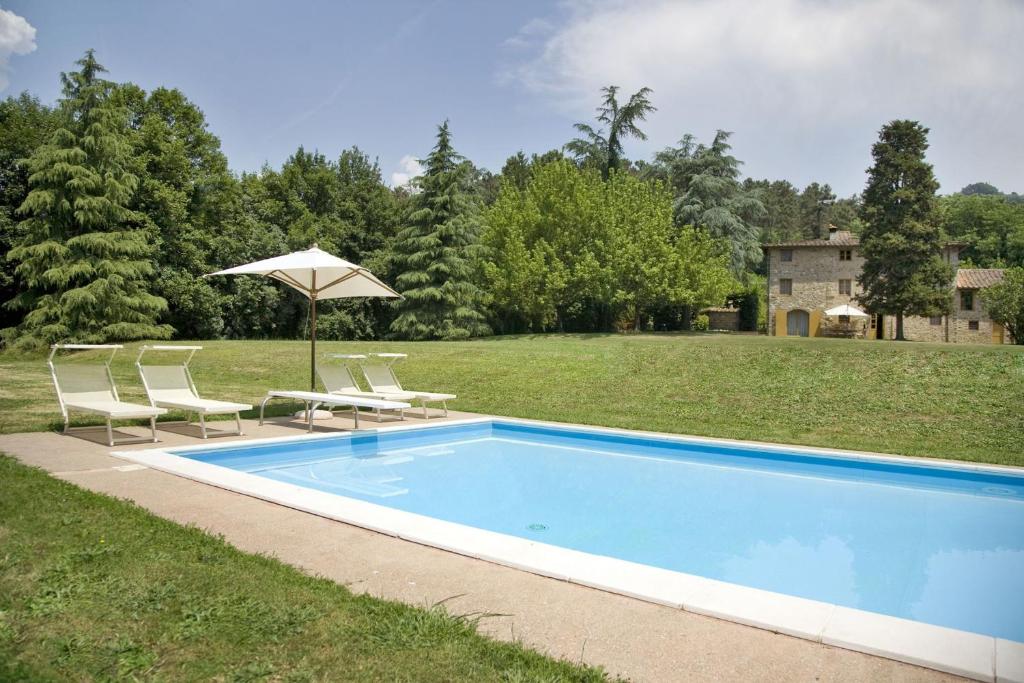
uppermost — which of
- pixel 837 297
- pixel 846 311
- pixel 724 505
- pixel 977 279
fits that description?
pixel 977 279

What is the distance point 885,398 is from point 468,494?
30.8ft

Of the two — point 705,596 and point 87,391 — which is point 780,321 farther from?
point 705,596

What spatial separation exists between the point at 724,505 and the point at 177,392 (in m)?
7.74

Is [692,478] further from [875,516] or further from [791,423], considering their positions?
[791,423]

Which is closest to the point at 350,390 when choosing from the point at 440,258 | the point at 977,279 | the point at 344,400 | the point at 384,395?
the point at 384,395

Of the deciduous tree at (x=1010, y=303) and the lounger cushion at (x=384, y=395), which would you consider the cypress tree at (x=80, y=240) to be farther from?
the deciduous tree at (x=1010, y=303)

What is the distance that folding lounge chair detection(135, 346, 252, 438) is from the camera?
9320mm

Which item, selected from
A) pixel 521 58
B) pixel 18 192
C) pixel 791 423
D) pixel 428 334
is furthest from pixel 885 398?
pixel 18 192

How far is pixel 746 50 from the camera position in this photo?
1384 centimetres

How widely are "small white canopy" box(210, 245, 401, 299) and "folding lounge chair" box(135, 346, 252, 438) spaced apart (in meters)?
2.06

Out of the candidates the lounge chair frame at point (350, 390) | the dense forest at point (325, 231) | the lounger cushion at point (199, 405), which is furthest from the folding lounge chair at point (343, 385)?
the dense forest at point (325, 231)

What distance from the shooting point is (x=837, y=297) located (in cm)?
3884

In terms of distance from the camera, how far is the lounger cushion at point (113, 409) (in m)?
8.41

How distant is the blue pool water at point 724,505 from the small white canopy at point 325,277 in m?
2.96
